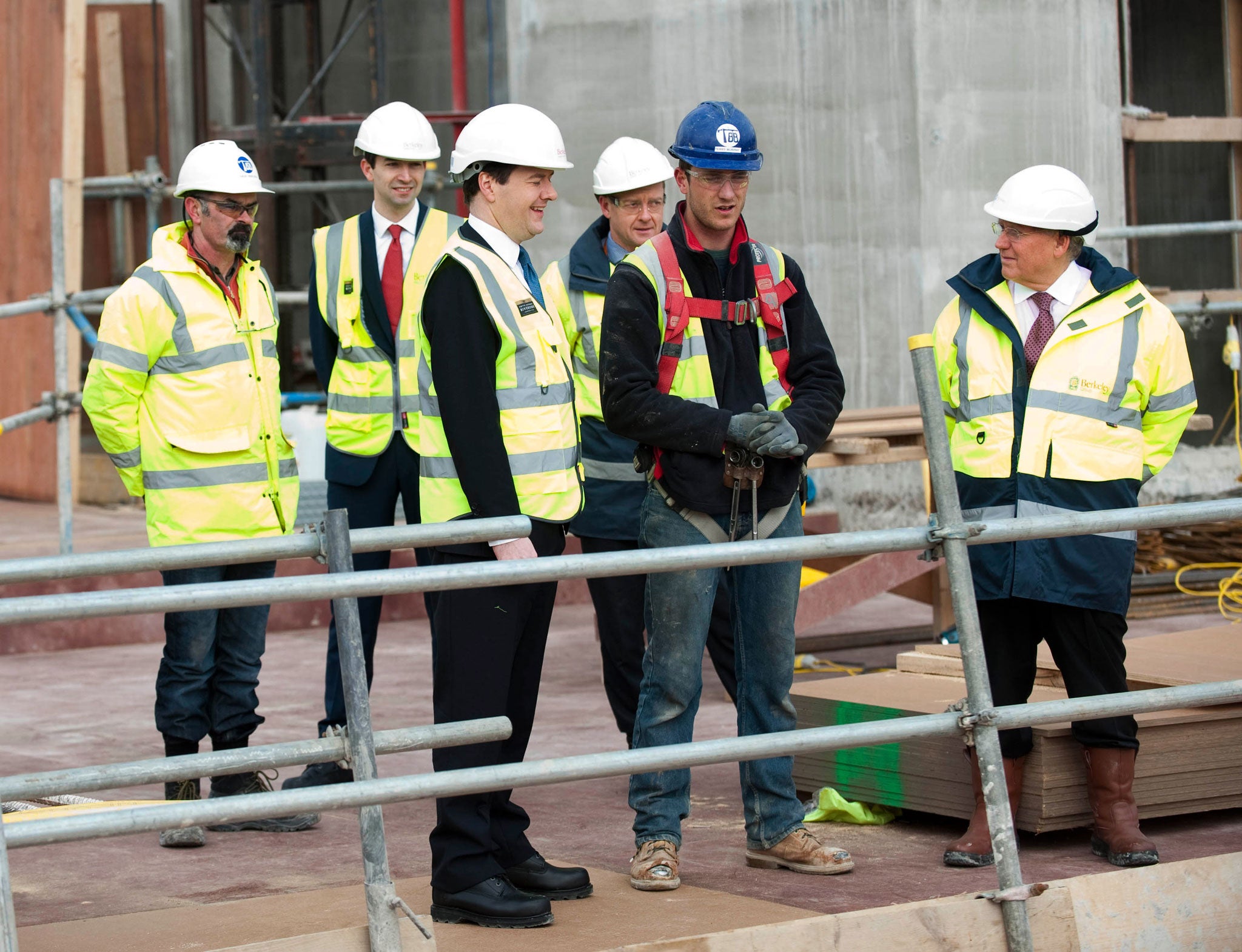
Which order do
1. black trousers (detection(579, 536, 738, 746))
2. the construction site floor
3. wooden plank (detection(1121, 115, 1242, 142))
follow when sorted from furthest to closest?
wooden plank (detection(1121, 115, 1242, 142)) < black trousers (detection(579, 536, 738, 746)) < the construction site floor

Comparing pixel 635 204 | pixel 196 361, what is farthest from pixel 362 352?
pixel 635 204

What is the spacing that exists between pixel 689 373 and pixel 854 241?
6.05m

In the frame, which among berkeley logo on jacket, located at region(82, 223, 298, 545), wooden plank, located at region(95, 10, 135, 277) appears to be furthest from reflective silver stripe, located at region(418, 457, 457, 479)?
wooden plank, located at region(95, 10, 135, 277)

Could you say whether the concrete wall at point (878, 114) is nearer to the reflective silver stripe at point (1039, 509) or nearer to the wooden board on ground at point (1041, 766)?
the wooden board on ground at point (1041, 766)

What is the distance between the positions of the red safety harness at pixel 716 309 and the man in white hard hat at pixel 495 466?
0.95 feet

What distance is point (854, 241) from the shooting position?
10492 mm

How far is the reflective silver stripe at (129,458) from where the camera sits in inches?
218

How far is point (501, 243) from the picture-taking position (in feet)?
14.8

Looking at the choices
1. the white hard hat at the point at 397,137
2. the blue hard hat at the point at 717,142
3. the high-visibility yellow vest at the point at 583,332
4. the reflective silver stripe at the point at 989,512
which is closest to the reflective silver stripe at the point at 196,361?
the white hard hat at the point at 397,137

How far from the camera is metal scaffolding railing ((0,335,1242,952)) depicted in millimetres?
3262

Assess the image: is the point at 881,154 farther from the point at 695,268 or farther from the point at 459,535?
the point at 459,535

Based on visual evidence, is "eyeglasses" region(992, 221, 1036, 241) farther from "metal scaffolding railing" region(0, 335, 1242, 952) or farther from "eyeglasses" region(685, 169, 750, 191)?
"metal scaffolding railing" region(0, 335, 1242, 952)

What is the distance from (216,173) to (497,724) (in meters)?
2.60

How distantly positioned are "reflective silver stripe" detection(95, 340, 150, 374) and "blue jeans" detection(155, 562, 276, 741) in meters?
0.67
